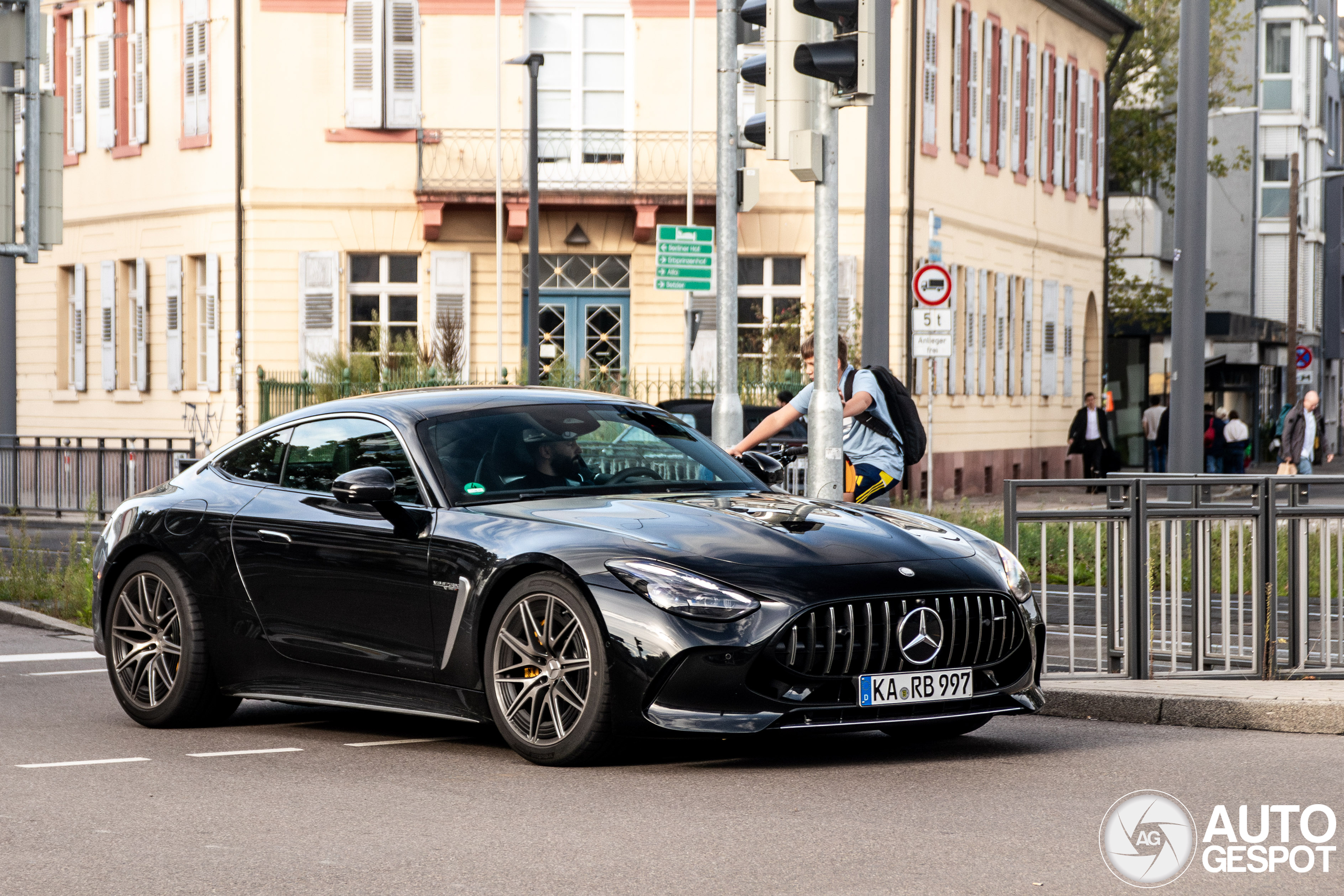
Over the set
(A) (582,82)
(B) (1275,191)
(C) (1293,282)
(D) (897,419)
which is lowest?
(D) (897,419)

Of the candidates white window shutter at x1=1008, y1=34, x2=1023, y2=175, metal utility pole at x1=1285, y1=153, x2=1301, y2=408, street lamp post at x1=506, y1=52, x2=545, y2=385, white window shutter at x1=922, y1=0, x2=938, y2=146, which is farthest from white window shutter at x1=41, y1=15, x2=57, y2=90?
metal utility pole at x1=1285, y1=153, x2=1301, y2=408

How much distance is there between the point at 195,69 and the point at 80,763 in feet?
88.2

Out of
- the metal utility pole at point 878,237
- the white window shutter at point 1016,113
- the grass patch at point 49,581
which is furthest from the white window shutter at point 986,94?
the grass patch at point 49,581

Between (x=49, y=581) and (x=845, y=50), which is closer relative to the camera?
(x=845, y=50)

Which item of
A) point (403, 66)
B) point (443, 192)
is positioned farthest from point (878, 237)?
point (403, 66)

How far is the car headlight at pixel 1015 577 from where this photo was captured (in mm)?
7762

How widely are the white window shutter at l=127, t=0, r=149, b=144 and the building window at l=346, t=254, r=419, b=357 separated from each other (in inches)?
189

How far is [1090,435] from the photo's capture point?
38.7m

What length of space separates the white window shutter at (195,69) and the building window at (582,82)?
517 centimetres

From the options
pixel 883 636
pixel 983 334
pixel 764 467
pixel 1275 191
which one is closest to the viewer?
pixel 883 636

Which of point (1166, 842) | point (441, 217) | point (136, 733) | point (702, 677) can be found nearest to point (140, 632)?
point (136, 733)

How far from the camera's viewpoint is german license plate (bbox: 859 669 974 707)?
730 centimetres

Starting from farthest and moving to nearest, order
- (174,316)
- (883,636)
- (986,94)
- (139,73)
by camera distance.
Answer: (986,94) < (139,73) < (174,316) < (883,636)

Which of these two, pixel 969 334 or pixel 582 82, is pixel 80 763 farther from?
pixel 969 334
